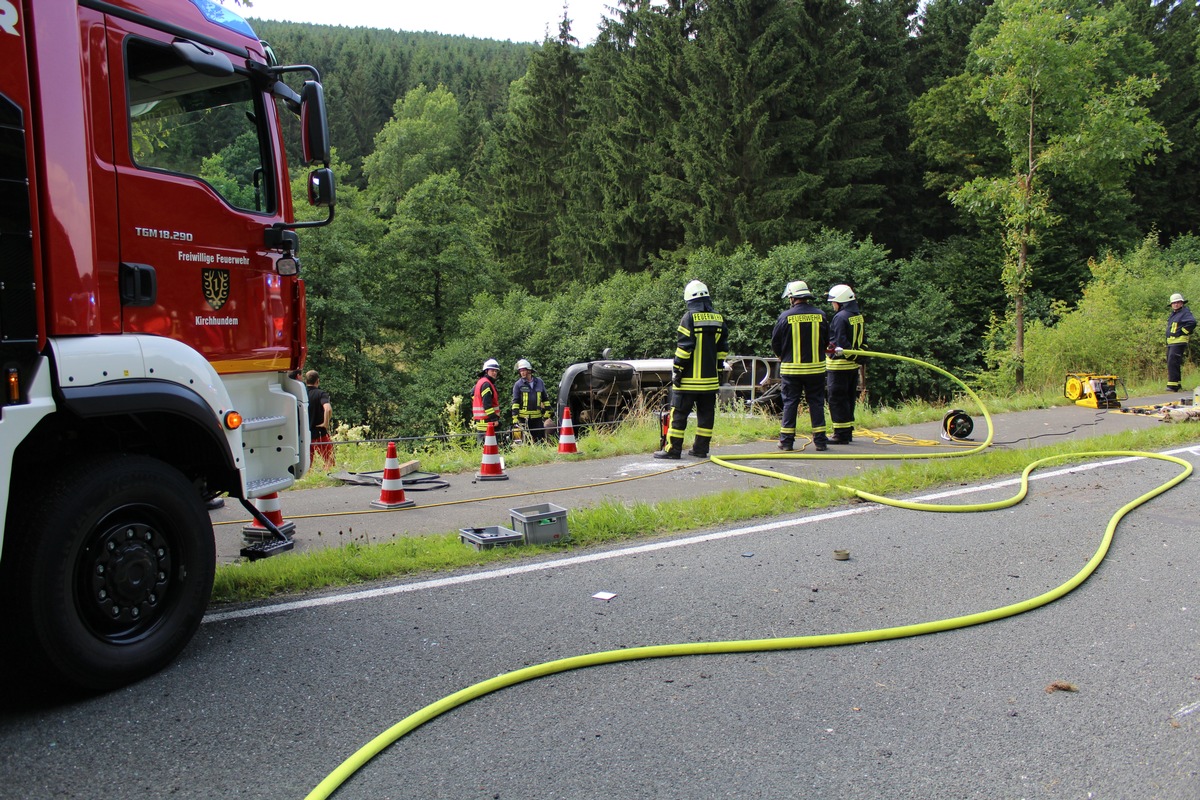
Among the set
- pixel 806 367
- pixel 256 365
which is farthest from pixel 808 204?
pixel 256 365

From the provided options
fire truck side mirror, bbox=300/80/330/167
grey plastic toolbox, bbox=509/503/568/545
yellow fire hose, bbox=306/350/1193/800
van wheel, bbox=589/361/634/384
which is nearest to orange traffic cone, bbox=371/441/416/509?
grey plastic toolbox, bbox=509/503/568/545

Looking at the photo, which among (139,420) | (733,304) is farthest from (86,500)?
(733,304)

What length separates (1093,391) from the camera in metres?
13.9

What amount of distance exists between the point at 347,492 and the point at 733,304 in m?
17.4

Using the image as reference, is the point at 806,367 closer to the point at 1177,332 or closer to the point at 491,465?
the point at 491,465

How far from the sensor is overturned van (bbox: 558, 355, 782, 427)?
14.8 metres

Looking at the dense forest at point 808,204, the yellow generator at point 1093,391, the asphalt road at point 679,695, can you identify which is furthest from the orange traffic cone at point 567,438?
the dense forest at point 808,204

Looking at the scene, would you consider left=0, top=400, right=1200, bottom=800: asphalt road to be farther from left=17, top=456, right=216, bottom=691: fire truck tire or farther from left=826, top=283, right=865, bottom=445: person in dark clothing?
left=826, top=283, right=865, bottom=445: person in dark clothing

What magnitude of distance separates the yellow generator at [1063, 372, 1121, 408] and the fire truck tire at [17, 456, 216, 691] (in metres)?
13.7

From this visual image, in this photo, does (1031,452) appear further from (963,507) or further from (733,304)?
(733,304)

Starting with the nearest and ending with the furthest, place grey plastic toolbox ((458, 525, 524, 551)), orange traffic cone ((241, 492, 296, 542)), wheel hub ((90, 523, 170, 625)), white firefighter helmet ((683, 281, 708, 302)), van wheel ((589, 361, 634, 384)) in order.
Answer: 1. wheel hub ((90, 523, 170, 625))
2. grey plastic toolbox ((458, 525, 524, 551))
3. orange traffic cone ((241, 492, 296, 542))
4. white firefighter helmet ((683, 281, 708, 302))
5. van wheel ((589, 361, 634, 384))

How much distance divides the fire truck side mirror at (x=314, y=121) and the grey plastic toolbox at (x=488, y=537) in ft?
8.16

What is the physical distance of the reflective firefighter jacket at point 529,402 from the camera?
1393 centimetres

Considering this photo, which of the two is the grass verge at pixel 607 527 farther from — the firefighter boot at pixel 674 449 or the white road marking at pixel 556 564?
the firefighter boot at pixel 674 449
